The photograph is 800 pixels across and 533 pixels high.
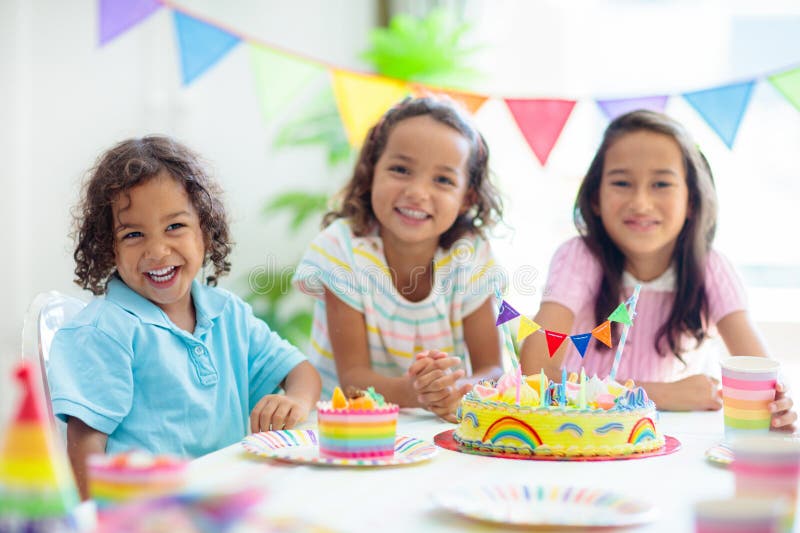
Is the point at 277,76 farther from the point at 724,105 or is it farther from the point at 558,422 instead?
the point at 558,422

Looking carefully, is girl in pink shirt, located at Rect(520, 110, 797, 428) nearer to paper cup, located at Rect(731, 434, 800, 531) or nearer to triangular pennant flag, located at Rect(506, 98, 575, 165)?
triangular pennant flag, located at Rect(506, 98, 575, 165)

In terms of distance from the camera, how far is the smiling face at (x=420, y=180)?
6.05 ft

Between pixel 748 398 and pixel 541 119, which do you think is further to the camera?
pixel 541 119

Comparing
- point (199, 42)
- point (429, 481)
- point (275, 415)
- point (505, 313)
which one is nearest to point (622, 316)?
point (505, 313)

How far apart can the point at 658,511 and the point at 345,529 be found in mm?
282

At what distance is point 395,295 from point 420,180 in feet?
0.78

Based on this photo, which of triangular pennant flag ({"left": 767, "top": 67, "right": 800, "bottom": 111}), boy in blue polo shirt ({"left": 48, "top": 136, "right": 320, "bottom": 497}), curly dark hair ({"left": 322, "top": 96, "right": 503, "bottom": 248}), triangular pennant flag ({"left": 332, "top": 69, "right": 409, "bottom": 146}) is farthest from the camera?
triangular pennant flag ({"left": 332, "top": 69, "right": 409, "bottom": 146})

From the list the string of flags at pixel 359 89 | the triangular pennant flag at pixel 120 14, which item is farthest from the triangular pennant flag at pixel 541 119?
the triangular pennant flag at pixel 120 14

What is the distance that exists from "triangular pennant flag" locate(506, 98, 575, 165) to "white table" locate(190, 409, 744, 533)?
124 centimetres

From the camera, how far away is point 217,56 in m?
2.31

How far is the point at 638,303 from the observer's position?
1.89 m

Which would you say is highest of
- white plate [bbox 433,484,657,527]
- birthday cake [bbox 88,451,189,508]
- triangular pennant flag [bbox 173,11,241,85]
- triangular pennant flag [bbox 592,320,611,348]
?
triangular pennant flag [bbox 173,11,241,85]

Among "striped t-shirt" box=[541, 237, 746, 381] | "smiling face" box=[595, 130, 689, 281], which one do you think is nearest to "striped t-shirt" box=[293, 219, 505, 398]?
"striped t-shirt" box=[541, 237, 746, 381]

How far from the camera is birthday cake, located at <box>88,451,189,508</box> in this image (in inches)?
23.8
